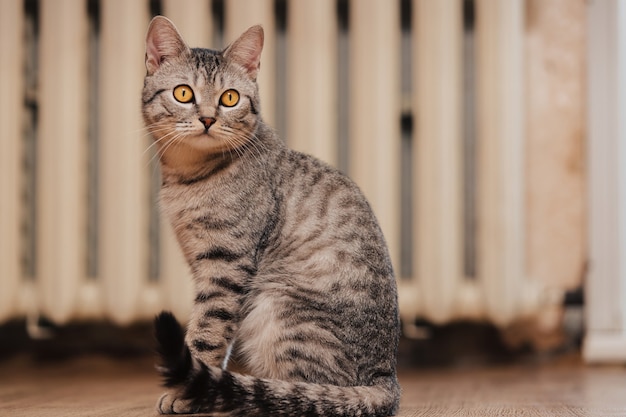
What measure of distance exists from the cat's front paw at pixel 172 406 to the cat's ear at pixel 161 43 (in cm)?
47

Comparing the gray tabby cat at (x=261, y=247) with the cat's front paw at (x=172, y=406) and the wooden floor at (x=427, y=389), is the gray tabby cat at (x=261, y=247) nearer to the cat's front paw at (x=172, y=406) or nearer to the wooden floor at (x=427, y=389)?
the cat's front paw at (x=172, y=406)

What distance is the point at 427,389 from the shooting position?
A: 145 centimetres

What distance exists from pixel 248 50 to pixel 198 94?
12cm

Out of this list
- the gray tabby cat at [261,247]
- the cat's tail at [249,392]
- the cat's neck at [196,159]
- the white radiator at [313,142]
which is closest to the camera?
the cat's tail at [249,392]

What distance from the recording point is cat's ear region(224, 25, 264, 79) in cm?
109

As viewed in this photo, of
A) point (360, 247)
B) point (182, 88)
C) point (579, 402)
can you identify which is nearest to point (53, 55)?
point (182, 88)

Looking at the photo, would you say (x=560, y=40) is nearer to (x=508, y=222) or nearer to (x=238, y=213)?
(x=508, y=222)

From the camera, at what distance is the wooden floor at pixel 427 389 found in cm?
111

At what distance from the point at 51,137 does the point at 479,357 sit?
4.05 feet

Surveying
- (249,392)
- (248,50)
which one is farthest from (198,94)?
(249,392)

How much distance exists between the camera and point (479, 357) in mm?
1927

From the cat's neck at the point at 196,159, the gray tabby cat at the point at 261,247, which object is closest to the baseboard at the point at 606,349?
the gray tabby cat at the point at 261,247

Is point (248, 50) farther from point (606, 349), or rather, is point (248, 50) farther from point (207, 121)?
point (606, 349)

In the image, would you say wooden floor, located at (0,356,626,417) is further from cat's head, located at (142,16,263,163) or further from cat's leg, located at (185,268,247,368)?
cat's head, located at (142,16,263,163)
